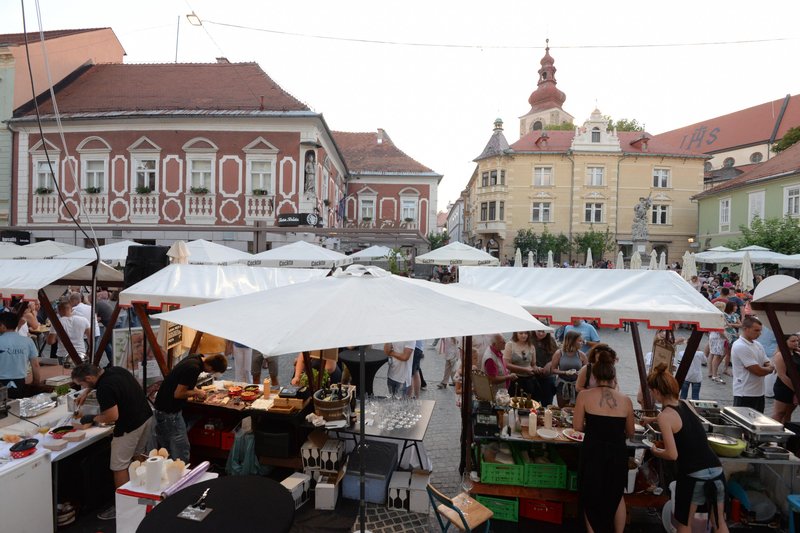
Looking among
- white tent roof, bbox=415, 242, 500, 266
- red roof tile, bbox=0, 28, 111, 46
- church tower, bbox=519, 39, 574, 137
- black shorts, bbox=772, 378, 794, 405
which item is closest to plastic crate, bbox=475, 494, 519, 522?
black shorts, bbox=772, 378, 794, 405

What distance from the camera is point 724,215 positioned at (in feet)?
119

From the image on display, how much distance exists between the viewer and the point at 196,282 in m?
6.27

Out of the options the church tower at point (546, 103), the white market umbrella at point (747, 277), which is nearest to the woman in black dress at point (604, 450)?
the white market umbrella at point (747, 277)

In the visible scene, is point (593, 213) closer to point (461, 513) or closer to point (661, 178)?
point (661, 178)

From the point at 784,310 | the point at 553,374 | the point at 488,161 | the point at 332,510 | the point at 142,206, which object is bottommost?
the point at 332,510

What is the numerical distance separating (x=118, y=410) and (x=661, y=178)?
49.1 meters

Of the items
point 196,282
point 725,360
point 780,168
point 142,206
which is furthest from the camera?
point 780,168

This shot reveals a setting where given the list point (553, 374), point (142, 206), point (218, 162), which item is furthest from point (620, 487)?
point (142, 206)

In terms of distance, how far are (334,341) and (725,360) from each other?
1156 cm

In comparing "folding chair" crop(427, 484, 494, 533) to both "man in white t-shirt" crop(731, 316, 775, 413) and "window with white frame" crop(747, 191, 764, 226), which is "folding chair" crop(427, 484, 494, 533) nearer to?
"man in white t-shirt" crop(731, 316, 775, 413)

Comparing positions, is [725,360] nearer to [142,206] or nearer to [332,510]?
[332,510]

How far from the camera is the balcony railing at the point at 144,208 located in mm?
20422

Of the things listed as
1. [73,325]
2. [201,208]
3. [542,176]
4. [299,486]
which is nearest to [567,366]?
[299,486]

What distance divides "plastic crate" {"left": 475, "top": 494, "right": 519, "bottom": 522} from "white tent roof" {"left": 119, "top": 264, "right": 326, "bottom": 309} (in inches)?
133
